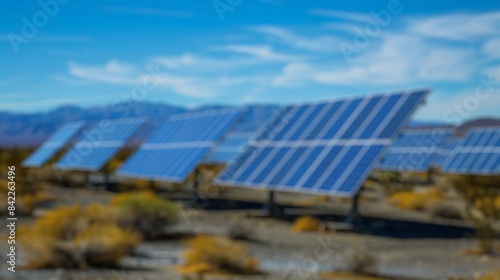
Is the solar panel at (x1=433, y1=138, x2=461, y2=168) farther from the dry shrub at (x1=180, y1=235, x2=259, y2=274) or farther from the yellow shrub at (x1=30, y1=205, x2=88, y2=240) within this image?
the dry shrub at (x1=180, y1=235, x2=259, y2=274)

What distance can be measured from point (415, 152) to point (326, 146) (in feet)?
79.1

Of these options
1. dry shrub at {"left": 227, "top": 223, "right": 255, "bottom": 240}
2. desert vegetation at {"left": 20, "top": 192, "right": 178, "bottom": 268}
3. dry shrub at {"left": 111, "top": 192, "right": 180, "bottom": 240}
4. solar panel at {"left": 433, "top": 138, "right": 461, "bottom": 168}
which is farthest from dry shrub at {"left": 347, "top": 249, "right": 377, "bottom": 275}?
solar panel at {"left": 433, "top": 138, "right": 461, "bottom": 168}

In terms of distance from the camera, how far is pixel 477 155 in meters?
40.0

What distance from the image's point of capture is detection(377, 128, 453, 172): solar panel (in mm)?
41225

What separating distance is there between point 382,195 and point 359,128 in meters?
14.5

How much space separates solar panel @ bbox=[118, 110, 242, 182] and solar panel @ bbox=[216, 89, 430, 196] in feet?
6.58

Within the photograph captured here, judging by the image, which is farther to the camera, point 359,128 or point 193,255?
point 359,128

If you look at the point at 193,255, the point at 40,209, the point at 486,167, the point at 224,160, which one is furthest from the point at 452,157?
the point at 193,255

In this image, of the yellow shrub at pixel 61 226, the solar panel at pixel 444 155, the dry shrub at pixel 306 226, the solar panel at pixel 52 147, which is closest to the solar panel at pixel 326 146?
the dry shrub at pixel 306 226

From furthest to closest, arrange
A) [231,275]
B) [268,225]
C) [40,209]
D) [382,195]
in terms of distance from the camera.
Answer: [382,195], [40,209], [268,225], [231,275]

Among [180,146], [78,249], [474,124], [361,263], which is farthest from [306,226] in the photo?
[474,124]

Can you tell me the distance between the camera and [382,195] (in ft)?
115

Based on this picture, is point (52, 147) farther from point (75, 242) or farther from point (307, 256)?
point (75, 242)

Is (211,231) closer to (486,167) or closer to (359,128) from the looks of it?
(359,128)
